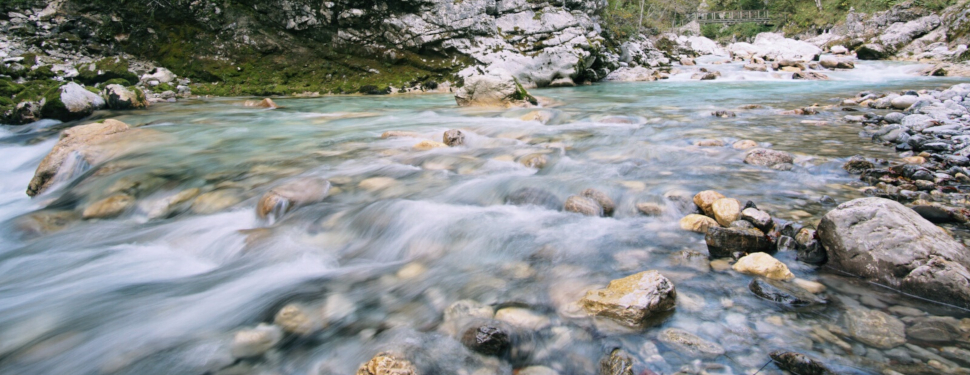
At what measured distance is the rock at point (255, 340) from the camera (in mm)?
1971

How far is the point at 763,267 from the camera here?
2289 mm

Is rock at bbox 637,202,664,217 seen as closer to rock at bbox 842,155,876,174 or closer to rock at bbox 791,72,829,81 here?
rock at bbox 842,155,876,174

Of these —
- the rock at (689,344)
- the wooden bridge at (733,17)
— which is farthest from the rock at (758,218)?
the wooden bridge at (733,17)

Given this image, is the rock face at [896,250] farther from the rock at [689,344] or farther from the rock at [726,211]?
the rock at [689,344]

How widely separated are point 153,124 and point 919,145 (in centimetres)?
970

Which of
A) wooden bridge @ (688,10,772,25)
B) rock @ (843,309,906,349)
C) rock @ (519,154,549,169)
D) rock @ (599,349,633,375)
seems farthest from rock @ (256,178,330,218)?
wooden bridge @ (688,10,772,25)

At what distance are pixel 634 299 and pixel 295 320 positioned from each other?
1540mm

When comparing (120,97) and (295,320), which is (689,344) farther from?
(120,97)

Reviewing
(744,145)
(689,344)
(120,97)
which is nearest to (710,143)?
(744,145)

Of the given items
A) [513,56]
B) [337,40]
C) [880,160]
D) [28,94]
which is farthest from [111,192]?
[513,56]

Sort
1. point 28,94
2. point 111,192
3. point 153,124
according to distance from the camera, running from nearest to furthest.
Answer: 1. point 111,192
2. point 153,124
3. point 28,94

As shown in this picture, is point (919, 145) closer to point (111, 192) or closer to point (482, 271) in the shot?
point (482, 271)

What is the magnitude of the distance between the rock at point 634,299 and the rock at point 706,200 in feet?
3.93

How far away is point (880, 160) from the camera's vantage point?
13.8 feet
